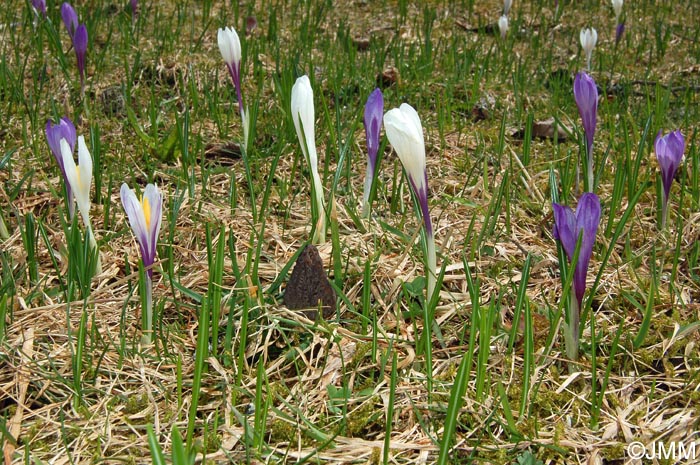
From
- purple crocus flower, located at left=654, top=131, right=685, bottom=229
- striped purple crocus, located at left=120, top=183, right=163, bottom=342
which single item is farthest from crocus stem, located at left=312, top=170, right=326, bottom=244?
purple crocus flower, located at left=654, top=131, right=685, bottom=229

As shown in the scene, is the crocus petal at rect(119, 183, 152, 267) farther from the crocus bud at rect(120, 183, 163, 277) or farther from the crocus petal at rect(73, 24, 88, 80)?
the crocus petal at rect(73, 24, 88, 80)

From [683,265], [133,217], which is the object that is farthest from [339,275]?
[683,265]

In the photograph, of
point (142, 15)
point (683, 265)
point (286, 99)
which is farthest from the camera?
point (142, 15)

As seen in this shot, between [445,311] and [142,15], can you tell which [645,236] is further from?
[142,15]

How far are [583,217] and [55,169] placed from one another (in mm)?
1909

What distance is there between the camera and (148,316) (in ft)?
5.30

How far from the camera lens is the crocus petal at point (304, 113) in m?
1.93

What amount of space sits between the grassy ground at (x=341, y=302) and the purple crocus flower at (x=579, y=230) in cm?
7

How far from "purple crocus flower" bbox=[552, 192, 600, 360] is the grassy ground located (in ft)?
0.23

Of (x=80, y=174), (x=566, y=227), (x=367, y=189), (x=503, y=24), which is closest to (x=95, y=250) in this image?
(x=80, y=174)

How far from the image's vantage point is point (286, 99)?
2.83 metres

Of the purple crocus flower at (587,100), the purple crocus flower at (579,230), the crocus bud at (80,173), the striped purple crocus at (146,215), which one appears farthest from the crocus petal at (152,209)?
the purple crocus flower at (587,100)

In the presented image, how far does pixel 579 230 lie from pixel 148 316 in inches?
37.0

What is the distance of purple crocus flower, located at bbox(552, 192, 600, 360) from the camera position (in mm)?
1439
